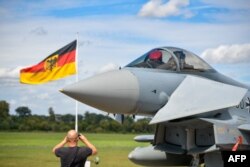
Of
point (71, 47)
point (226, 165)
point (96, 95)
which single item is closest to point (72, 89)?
point (96, 95)

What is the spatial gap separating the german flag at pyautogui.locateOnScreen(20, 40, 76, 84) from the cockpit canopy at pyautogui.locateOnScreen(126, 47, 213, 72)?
35.0 feet

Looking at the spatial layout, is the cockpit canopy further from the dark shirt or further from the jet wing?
the dark shirt

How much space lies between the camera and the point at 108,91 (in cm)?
705

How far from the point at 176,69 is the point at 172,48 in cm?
47

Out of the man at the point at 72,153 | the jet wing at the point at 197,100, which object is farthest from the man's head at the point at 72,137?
the jet wing at the point at 197,100

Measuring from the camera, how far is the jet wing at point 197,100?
7.14 m

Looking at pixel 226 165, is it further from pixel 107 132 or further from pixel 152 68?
pixel 107 132

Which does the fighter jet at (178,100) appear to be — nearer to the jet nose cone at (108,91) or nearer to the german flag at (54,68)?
the jet nose cone at (108,91)

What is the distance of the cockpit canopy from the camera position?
804cm

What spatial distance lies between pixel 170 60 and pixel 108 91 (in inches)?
60.8

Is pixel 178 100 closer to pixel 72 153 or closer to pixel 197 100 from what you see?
pixel 197 100

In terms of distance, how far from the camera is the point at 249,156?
7832mm

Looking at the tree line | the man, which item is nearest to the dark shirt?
the man

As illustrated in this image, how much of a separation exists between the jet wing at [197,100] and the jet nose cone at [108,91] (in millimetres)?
490
